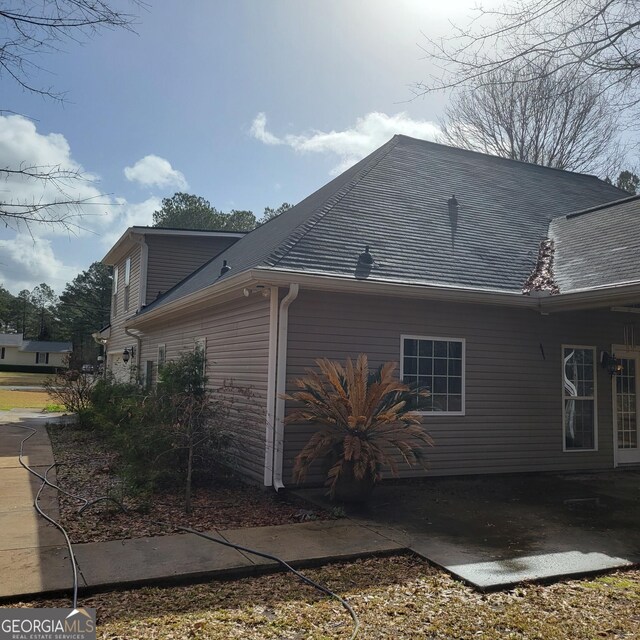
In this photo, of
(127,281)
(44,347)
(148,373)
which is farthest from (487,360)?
(44,347)

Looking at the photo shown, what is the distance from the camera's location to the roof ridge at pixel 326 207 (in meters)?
7.60

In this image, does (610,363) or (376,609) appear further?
(610,363)

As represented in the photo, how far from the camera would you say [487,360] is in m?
8.73

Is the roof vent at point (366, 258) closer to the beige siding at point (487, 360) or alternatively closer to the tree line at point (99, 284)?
the beige siding at point (487, 360)

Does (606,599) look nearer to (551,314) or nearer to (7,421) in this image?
(551,314)

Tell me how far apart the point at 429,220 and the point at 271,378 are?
431cm

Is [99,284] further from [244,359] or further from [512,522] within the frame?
[512,522]

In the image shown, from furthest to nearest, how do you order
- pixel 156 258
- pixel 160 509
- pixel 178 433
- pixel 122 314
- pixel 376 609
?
pixel 122 314, pixel 156 258, pixel 178 433, pixel 160 509, pixel 376 609

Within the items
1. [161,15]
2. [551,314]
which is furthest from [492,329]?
[161,15]

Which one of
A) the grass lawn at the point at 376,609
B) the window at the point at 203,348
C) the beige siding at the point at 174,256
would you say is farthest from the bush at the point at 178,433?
the beige siding at the point at 174,256

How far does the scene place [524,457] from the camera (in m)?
8.89

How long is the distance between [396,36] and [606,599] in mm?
5686

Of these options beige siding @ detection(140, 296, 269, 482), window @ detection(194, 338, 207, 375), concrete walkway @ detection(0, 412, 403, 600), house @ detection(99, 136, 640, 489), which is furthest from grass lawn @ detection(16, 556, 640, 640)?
window @ detection(194, 338, 207, 375)

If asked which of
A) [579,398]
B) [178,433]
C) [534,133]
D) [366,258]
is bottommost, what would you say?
[178,433]
